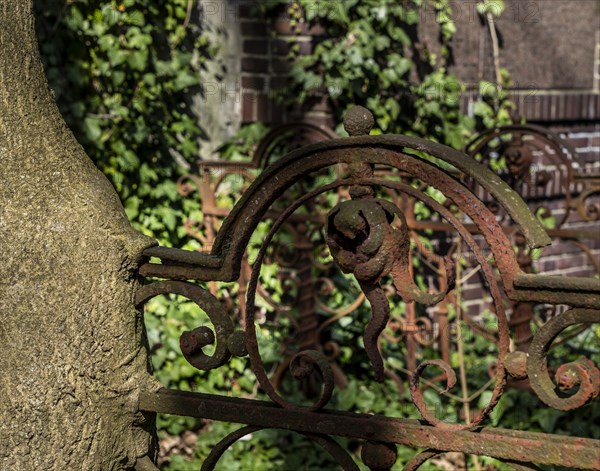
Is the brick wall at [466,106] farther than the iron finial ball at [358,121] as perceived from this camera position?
Yes

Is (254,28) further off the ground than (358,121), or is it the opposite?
(254,28)

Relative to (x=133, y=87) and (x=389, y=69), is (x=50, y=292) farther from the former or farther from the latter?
(x=389, y=69)

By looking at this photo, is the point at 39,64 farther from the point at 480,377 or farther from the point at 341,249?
the point at 480,377

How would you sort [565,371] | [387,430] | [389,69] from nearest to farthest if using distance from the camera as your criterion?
[565,371] → [387,430] → [389,69]

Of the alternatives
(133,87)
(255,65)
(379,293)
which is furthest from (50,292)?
(255,65)

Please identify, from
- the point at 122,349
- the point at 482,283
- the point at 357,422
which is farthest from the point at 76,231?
the point at 482,283

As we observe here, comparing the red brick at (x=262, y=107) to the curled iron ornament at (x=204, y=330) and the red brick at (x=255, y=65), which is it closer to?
the red brick at (x=255, y=65)

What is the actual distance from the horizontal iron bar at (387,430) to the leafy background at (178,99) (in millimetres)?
2377

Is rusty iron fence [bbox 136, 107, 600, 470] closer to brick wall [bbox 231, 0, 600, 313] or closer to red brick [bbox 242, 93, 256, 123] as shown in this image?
brick wall [bbox 231, 0, 600, 313]

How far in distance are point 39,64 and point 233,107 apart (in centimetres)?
308

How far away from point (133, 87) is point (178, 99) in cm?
24

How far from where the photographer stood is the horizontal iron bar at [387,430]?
57.1 inches

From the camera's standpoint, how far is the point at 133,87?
15.3ft

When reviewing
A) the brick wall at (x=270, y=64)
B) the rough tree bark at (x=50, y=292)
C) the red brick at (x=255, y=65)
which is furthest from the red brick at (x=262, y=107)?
the rough tree bark at (x=50, y=292)
